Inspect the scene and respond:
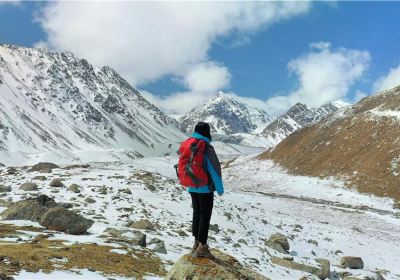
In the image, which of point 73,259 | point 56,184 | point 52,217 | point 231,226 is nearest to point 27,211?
point 52,217

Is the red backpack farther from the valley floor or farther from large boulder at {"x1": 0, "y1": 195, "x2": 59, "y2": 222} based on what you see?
large boulder at {"x1": 0, "y1": 195, "x2": 59, "y2": 222}

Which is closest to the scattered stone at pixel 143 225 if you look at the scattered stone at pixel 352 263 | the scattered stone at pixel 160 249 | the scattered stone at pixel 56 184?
the scattered stone at pixel 160 249

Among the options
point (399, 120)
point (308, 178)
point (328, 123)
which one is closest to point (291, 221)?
point (308, 178)

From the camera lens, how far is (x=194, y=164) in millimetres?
12016

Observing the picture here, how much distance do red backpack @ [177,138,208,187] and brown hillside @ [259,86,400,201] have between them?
6017 centimetres

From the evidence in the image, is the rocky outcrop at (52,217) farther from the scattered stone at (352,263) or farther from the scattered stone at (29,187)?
the scattered stone at (352,263)

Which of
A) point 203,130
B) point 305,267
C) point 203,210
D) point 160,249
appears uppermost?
point 203,130

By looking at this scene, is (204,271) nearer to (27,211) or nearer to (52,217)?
(52,217)

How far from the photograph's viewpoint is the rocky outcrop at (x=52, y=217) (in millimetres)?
18469

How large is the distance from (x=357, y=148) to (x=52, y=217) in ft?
260

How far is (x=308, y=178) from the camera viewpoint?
89.3 m

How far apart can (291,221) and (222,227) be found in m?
14.1

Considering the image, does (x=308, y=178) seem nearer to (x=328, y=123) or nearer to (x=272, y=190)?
(x=272, y=190)

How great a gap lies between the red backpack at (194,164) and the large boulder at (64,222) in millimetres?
7826
